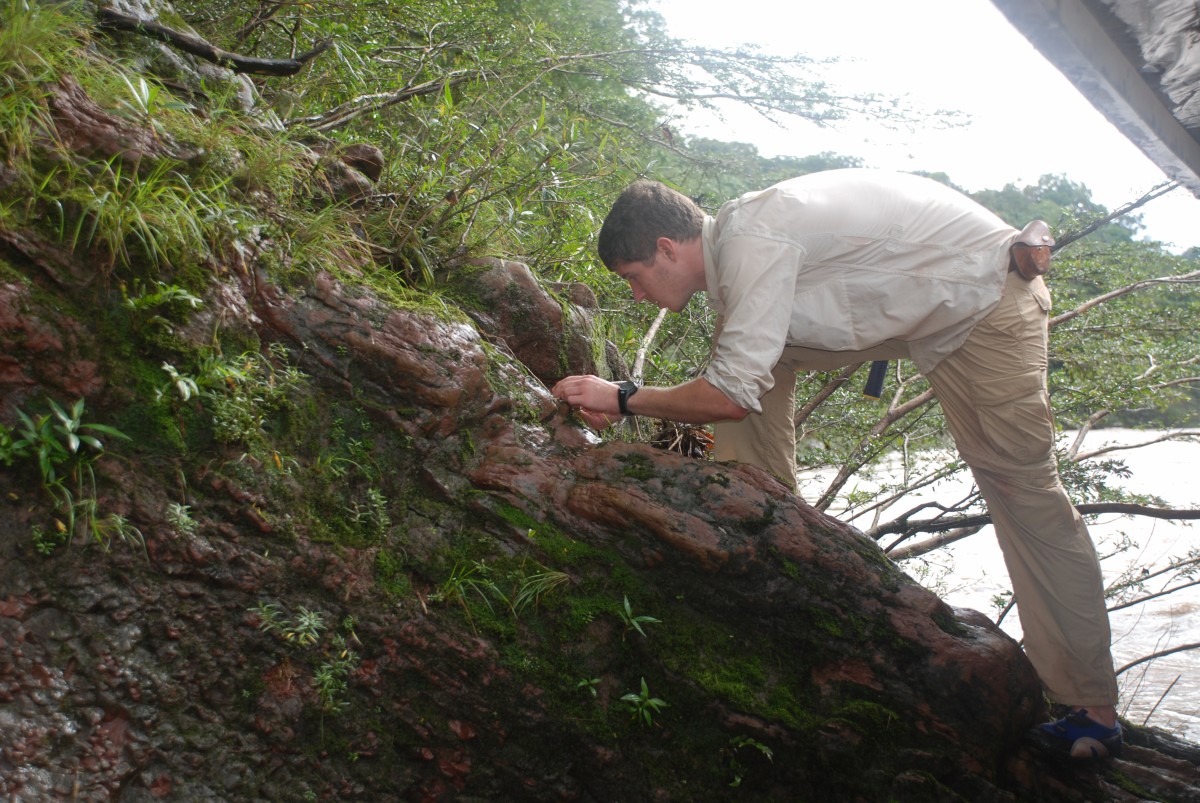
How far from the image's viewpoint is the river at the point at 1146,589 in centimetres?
591

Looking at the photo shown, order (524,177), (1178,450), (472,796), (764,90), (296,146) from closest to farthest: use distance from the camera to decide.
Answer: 1. (472,796)
2. (296,146)
3. (524,177)
4. (764,90)
5. (1178,450)

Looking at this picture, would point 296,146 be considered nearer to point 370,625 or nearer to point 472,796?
point 370,625

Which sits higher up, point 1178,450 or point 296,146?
point 296,146

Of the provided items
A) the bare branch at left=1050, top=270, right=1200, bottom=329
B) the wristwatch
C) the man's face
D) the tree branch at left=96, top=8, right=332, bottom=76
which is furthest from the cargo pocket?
the tree branch at left=96, top=8, right=332, bottom=76

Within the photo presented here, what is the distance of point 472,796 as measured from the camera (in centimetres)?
241

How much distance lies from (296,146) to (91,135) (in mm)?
857

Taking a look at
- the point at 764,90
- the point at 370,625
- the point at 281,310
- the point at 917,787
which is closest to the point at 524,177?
the point at 281,310

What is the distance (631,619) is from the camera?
8.59ft

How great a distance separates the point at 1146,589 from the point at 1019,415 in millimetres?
4294

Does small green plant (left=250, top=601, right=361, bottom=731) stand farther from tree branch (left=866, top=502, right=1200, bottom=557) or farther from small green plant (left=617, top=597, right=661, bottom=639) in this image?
tree branch (left=866, top=502, right=1200, bottom=557)

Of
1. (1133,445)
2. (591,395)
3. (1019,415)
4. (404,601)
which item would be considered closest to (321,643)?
(404,601)

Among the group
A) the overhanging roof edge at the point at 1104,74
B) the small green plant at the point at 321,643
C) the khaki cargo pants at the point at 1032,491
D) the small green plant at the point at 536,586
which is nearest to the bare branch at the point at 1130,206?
the khaki cargo pants at the point at 1032,491

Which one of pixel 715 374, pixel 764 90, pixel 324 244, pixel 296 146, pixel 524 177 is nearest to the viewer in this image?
pixel 715 374

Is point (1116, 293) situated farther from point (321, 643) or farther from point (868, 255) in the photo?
point (321, 643)
